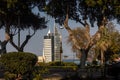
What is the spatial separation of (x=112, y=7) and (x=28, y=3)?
11722 mm

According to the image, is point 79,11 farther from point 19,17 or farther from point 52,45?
point 52,45

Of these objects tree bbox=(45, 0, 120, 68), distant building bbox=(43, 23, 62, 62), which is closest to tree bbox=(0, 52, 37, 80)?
tree bbox=(45, 0, 120, 68)

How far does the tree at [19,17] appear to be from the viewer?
148 feet

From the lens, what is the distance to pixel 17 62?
21953 mm

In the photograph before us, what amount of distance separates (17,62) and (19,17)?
2910 centimetres

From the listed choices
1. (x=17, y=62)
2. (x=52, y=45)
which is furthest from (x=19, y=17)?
(x=52, y=45)

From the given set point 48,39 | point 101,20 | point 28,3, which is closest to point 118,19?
point 101,20

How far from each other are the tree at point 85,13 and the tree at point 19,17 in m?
3.61

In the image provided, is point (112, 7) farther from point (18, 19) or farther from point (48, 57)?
point (48, 57)

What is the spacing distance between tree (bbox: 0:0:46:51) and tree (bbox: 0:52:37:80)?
20064 mm

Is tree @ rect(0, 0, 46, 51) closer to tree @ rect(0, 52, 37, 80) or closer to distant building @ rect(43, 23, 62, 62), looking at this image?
tree @ rect(0, 52, 37, 80)

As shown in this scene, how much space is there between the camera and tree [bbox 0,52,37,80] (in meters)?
21.9

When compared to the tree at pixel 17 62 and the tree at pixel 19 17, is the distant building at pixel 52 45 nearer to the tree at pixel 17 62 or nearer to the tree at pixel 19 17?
the tree at pixel 19 17

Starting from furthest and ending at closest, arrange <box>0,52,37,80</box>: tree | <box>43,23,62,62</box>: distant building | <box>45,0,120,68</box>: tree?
1. <box>43,23,62,62</box>: distant building
2. <box>45,0,120,68</box>: tree
3. <box>0,52,37,80</box>: tree
